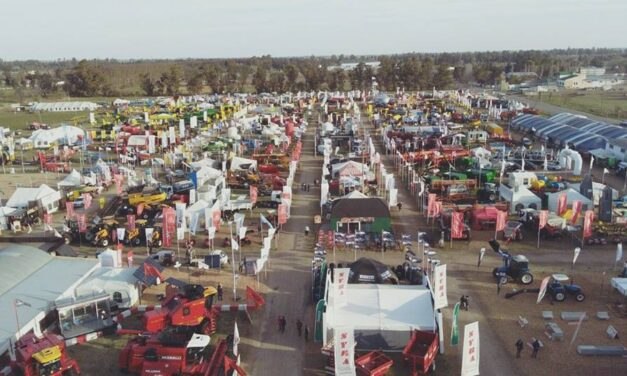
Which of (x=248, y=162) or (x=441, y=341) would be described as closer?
(x=441, y=341)

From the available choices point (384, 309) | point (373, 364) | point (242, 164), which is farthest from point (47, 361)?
point (242, 164)

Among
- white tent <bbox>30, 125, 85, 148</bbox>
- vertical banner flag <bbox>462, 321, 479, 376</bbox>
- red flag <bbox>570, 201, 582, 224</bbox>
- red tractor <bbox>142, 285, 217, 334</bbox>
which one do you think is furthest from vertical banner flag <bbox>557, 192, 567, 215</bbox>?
white tent <bbox>30, 125, 85, 148</bbox>

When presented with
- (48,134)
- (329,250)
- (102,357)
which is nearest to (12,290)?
(102,357)

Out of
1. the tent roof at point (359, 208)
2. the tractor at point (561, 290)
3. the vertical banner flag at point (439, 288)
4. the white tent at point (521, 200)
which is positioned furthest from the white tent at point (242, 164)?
the vertical banner flag at point (439, 288)

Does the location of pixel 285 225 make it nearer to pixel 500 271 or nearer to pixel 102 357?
pixel 500 271

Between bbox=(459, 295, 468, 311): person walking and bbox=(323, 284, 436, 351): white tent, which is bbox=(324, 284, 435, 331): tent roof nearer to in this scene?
bbox=(323, 284, 436, 351): white tent

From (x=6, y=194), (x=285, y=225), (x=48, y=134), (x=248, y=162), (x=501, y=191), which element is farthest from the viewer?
(x=48, y=134)

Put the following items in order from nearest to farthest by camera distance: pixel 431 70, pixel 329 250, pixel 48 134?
pixel 329 250
pixel 48 134
pixel 431 70

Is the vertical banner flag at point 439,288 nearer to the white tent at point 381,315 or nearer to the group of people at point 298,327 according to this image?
the white tent at point 381,315
